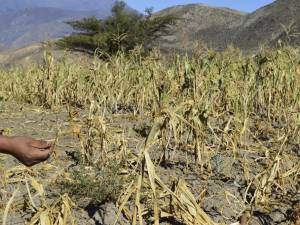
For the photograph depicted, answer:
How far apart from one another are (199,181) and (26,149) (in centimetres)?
159

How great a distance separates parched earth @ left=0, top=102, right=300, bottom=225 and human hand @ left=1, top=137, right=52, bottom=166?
0.69 meters

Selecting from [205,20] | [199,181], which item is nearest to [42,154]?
[199,181]

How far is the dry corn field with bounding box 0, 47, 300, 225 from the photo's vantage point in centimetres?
267

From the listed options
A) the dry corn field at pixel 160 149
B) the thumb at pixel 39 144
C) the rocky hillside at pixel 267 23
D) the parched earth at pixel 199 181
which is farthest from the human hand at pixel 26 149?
the rocky hillside at pixel 267 23

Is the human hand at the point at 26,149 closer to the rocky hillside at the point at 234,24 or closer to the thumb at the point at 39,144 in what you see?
the thumb at the point at 39,144

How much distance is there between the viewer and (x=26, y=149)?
1.91 m

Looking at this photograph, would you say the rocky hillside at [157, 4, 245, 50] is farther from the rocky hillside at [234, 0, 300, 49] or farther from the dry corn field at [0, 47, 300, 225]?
the dry corn field at [0, 47, 300, 225]

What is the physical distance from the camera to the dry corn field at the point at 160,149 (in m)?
2.67

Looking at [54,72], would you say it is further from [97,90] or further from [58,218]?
[58,218]

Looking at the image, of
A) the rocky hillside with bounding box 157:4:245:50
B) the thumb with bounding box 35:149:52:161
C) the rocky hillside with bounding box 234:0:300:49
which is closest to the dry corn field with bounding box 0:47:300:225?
the thumb with bounding box 35:149:52:161

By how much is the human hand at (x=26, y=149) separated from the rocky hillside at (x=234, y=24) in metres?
18.6

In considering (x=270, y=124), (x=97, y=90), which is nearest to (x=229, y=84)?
(x=270, y=124)

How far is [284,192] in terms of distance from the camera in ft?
10.4

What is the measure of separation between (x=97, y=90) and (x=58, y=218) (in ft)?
11.0
